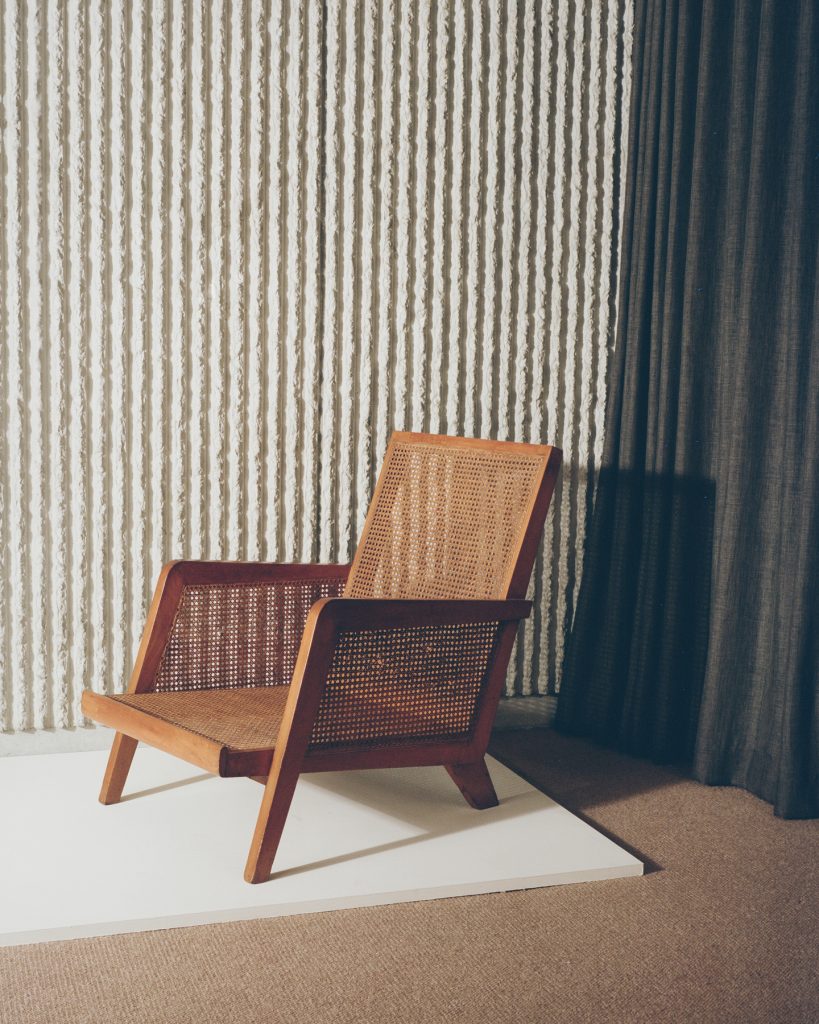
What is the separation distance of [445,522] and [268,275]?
31.4 inches

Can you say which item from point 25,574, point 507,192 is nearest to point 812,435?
point 507,192

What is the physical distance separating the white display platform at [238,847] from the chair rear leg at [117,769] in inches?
1.1

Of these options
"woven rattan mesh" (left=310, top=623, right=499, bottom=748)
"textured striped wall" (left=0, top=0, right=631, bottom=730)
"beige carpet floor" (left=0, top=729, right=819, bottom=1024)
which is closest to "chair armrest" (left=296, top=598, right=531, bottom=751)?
"woven rattan mesh" (left=310, top=623, right=499, bottom=748)

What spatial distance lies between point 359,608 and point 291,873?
49 cm

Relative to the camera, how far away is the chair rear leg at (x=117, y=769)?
230 centimetres

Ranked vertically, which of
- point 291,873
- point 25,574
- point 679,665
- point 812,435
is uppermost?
point 812,435

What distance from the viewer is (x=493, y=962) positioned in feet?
5.65

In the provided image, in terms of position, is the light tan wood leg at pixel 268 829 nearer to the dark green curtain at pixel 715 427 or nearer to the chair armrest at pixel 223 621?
the chair armrest at pixel 223 621

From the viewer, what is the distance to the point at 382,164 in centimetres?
284

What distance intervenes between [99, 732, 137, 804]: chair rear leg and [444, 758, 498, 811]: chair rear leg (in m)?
0.66

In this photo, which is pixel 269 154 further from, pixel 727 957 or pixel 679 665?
pixel 727 957

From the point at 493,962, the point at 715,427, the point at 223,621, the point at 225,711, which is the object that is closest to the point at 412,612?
the point at 225,711

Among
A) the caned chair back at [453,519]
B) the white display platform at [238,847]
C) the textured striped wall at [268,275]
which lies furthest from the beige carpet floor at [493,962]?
the textured striped wall at [268,275]

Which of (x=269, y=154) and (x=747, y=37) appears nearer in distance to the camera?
(x=747, y=37)
